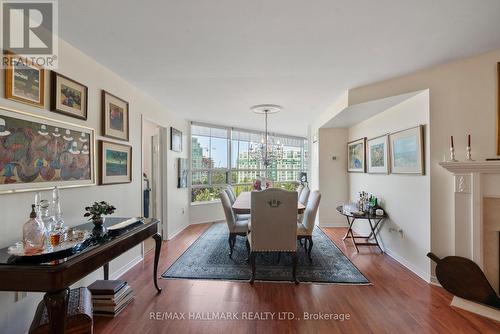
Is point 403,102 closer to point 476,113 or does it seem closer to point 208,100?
point 476,113

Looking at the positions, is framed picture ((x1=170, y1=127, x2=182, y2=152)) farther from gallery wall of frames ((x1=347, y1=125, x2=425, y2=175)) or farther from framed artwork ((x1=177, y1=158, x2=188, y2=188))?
gallery wall of frames ((x1=347, y1=125, x2=425, y2=175))

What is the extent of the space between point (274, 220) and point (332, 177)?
2.93 meters

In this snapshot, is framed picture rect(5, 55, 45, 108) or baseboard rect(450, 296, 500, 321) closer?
framed picture rect(5, 55, 45, 108)

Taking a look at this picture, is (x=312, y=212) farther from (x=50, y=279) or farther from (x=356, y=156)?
(x=50, y=279)

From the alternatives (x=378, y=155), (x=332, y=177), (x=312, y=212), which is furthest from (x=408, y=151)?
(x=332, y=177)

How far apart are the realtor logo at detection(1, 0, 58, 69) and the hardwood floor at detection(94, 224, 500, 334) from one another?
2.24m

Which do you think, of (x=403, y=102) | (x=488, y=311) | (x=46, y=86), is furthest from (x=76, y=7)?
(x=488, y=311)

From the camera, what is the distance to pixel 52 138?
189cm

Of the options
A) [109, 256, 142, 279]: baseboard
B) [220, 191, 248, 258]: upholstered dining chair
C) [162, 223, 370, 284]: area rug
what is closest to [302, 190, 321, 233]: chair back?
[162, 223, 370, 284]: area rug

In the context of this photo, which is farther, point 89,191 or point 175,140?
point 175,140

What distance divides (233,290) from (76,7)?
2.78 m

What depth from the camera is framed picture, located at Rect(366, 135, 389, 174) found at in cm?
348

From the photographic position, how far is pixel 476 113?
2355mm

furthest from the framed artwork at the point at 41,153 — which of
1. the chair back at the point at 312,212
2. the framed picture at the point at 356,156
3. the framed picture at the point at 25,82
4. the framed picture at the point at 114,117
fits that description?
the framed picture at the point at 356,156
